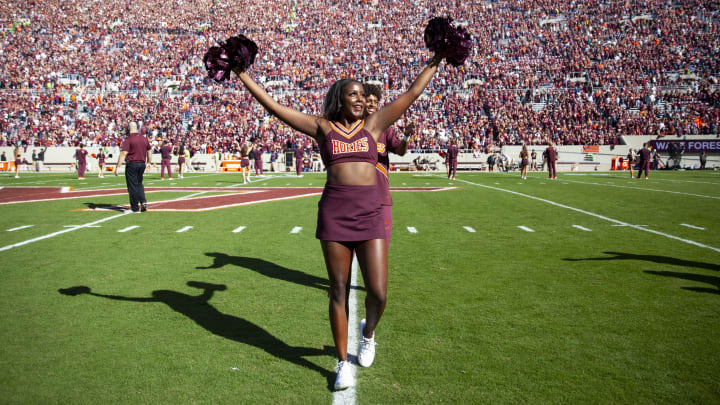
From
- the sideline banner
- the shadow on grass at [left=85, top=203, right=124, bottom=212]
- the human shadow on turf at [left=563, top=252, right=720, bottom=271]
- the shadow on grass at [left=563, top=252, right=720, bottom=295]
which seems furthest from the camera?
the sideline banner

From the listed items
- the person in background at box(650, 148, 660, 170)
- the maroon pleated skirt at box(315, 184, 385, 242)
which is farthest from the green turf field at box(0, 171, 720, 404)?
the person in background at box(650, 148, 660, 170)

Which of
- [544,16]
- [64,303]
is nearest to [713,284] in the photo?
[64,303]

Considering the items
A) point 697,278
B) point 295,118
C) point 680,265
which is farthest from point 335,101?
point 680,265

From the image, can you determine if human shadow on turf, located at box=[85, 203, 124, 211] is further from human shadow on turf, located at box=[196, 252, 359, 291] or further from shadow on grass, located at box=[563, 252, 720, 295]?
shadow on grass, located at box=[563, 252, 720, 295]

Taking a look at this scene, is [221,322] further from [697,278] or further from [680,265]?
[680,265]

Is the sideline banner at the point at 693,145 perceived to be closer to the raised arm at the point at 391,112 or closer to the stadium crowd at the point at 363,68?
the stadium crowd at the point at 363,68

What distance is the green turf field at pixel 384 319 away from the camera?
9.70 feet

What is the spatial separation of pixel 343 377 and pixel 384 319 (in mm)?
1242

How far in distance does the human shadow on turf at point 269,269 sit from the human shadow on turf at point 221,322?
70cm

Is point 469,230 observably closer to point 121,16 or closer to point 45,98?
point 45,98

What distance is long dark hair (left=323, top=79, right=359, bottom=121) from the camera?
322cm

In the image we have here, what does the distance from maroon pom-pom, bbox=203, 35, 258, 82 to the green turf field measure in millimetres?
1834

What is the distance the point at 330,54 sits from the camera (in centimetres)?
4944

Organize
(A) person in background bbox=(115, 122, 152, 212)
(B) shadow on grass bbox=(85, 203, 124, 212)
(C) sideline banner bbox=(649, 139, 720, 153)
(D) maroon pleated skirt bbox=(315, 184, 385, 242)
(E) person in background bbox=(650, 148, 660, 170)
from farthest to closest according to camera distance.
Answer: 1. (E) person in background bbox=(650, 148, 660, 170)
2. (C) sideline banner bbox=(649, 139, 720, 153)
3. (B) shadow on grass bbox=(85, 203, 124, 212)
4. (A) person in background bbox=(115, 122, 152, 212)
5. (D) maroon pleated skirt bbox=(315, 184, 385, 242)
